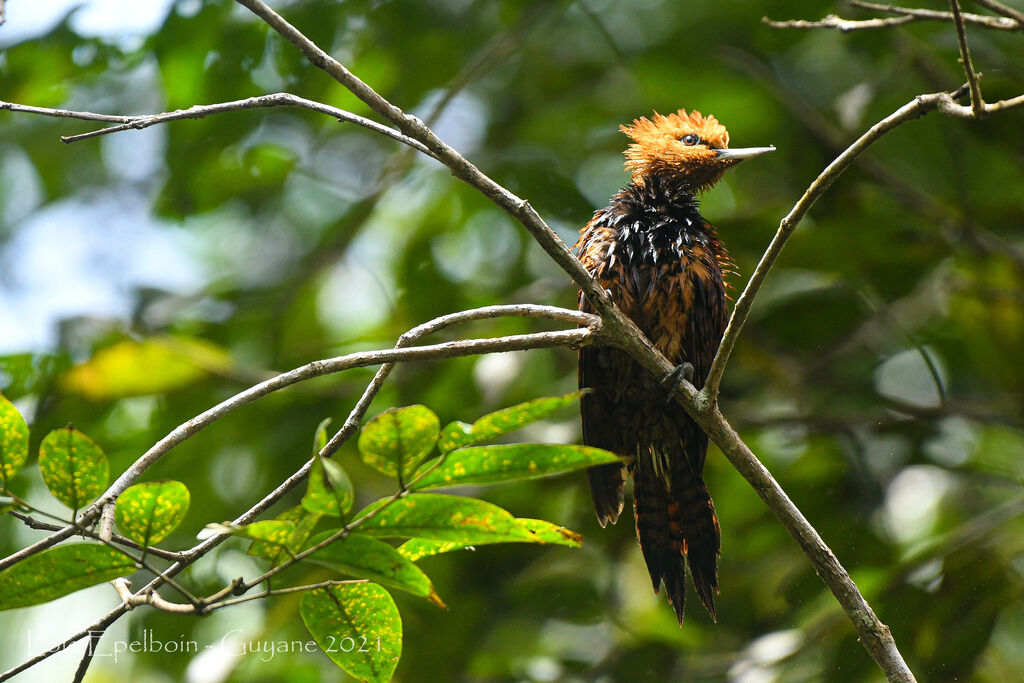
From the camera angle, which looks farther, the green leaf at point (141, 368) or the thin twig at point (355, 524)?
the green leaf at point (141, 368)

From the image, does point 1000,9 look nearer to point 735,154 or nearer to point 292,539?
point 735,154

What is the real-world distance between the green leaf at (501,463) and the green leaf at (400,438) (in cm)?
4

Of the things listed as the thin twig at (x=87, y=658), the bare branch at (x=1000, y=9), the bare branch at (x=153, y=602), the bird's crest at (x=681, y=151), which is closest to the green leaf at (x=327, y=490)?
the bare branch at (x=153, y=602)

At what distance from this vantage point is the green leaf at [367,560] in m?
1.21

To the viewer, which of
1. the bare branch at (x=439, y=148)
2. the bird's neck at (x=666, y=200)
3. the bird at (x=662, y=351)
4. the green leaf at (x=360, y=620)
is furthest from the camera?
the bird's neck at (x=666, y=200)

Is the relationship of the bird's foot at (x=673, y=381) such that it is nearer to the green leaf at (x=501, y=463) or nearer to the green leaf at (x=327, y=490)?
the green leaf at (x=501, y=463)

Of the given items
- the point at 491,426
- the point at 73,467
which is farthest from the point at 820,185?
the point at 73,467

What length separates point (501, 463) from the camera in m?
1.23

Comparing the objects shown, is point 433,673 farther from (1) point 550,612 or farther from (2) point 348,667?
(2) point 348,667

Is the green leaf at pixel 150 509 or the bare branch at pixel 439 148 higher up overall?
the bare branch at pixel 439 148

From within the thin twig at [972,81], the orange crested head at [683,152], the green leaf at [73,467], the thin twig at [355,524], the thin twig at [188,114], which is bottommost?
the thin twig at [355,524]

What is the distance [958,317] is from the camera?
159 inches

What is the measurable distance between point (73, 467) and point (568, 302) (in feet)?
10.9

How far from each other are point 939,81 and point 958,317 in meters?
1.12
